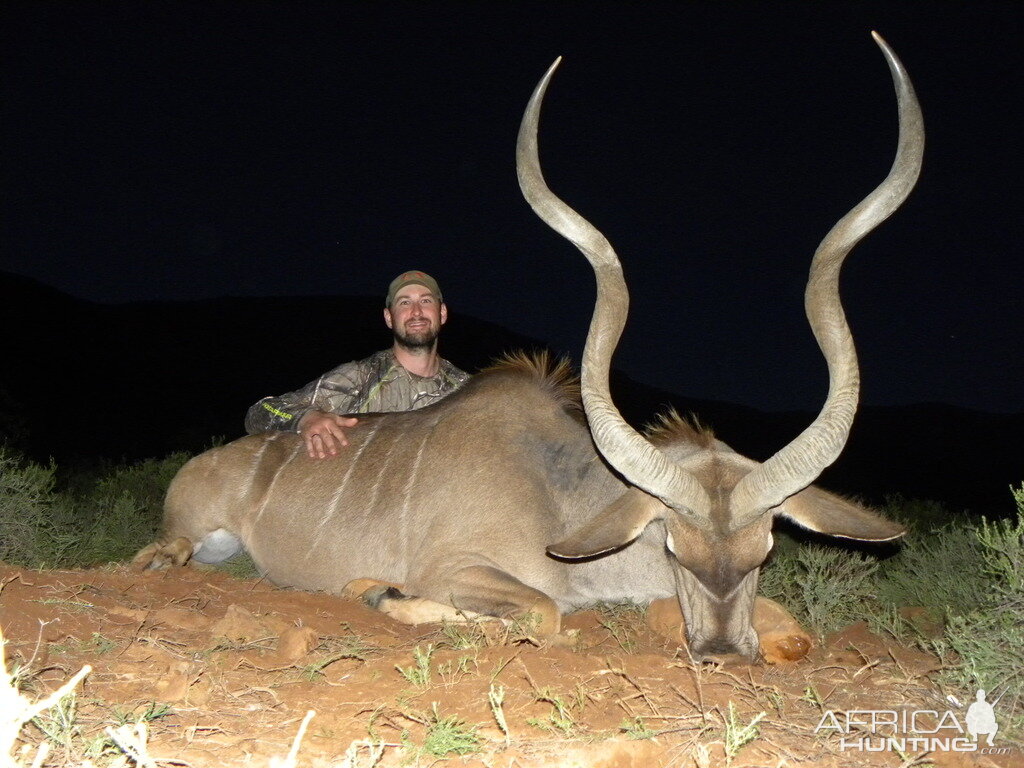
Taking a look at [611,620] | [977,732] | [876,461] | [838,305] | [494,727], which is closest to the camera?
[494,727]

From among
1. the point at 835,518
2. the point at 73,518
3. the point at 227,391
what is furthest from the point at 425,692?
the point at 227,391

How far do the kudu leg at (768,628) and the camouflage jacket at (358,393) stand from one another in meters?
2.08

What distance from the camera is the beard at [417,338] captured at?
5543 mm

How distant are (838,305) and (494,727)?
6.51 feet

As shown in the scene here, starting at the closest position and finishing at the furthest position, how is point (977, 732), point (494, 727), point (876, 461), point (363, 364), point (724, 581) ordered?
point (494, 727) < point (977, 732) < point (724, 581) < point (363, 364) < point (876, 461)

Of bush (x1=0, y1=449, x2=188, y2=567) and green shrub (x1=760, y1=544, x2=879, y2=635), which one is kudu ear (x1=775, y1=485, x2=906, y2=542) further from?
bush (x1=0, y1=449, x2=188, y2=567)

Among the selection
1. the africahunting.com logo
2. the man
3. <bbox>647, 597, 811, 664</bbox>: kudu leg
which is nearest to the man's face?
the man

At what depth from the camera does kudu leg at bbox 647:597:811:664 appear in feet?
10.3

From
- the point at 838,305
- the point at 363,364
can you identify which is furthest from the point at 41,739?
the point at 363,364

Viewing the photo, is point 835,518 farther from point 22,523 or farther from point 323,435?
point 22,523

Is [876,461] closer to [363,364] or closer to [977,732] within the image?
[363,364]

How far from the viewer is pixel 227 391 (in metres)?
36.8

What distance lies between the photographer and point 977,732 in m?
2.29

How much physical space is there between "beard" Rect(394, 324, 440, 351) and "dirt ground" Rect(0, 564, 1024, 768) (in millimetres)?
2471
